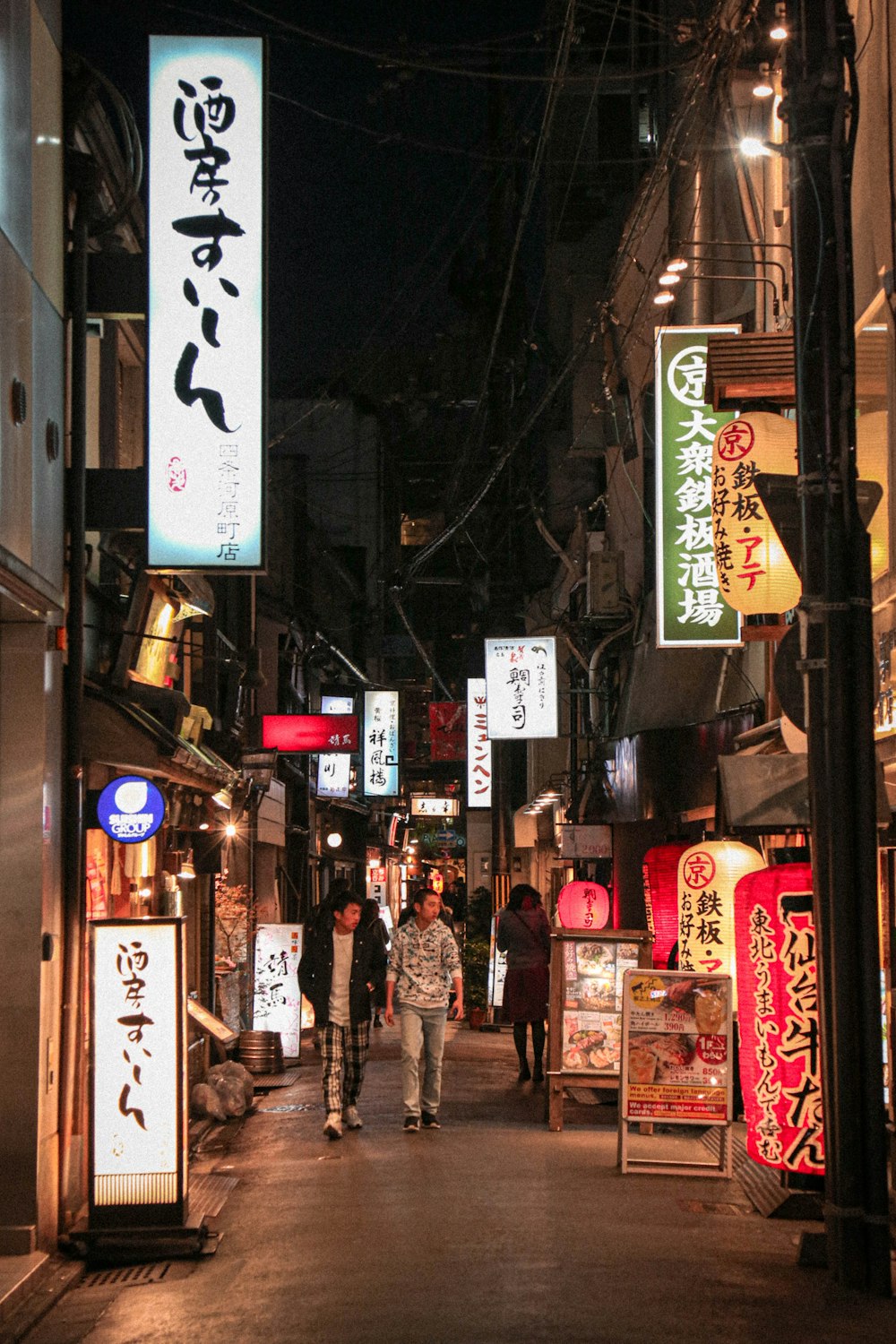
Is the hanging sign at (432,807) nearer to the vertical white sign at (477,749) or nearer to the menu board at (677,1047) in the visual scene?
the vertical white sign at (477,749)

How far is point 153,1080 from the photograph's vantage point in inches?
363

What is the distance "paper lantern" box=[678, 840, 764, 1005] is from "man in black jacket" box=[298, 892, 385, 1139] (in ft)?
9.45

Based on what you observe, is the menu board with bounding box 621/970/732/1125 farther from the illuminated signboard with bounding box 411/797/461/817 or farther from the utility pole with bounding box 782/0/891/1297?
the illuminated signboard with bounding box 411/797/461/817

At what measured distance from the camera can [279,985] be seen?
2000cm

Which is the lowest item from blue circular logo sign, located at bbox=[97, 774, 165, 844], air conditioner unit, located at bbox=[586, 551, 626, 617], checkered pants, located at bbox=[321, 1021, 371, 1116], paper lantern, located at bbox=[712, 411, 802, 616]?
checkered pants, located at bbox=[321, 1021, 371, 1116]

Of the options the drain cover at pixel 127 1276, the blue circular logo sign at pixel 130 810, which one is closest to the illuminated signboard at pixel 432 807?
the blue circular logo sign at pixel 130 810

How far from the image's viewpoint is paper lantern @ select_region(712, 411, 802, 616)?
37.3 ft

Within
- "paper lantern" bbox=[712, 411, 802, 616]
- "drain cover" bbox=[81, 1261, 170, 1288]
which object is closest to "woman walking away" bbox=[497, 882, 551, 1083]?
"paper lantern" bbox=[712, 411, 802, 616]

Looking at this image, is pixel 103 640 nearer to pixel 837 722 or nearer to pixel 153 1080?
pixel 153 1080

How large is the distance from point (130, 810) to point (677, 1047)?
4.75 m

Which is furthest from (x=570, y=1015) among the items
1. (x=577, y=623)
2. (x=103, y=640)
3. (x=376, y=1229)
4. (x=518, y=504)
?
(x=518, y=504)

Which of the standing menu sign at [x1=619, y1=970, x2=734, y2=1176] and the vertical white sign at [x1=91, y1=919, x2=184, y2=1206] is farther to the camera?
the standing menu sign at [x1=619, y1=970, x2=734, y2=1176]

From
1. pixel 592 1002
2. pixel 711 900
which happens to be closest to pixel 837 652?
pixel 711 900

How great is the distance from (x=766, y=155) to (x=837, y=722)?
30.0 feet
